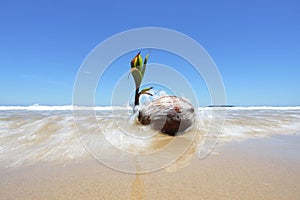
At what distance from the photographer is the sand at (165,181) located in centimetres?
133

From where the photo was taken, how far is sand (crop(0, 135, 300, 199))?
1.33 metres

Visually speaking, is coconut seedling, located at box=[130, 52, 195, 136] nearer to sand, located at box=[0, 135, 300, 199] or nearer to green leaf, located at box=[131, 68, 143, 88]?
green leaf, located at box=[131, 68, 143, 88]

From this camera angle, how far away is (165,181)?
1.54 metres

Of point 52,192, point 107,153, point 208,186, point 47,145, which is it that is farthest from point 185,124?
point 52,192

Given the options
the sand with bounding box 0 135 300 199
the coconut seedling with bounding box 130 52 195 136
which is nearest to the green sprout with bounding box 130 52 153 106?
Result: the coconut seedling with bounding box 130 52 195 136

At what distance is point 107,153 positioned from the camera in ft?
7.63

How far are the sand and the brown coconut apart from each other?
4.68 ft

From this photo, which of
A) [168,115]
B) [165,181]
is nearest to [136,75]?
[168,115]

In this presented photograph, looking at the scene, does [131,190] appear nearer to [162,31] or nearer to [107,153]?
[107,153]

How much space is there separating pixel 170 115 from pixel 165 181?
6.66 feet

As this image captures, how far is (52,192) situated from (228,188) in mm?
1359

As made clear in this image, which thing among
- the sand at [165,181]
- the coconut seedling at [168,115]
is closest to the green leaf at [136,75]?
the coconut seedling at [168,115]

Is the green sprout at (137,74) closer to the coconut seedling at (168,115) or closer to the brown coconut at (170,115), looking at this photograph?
the coconut seedling at (168,115)

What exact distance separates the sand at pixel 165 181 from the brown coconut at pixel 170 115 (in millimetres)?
1427
